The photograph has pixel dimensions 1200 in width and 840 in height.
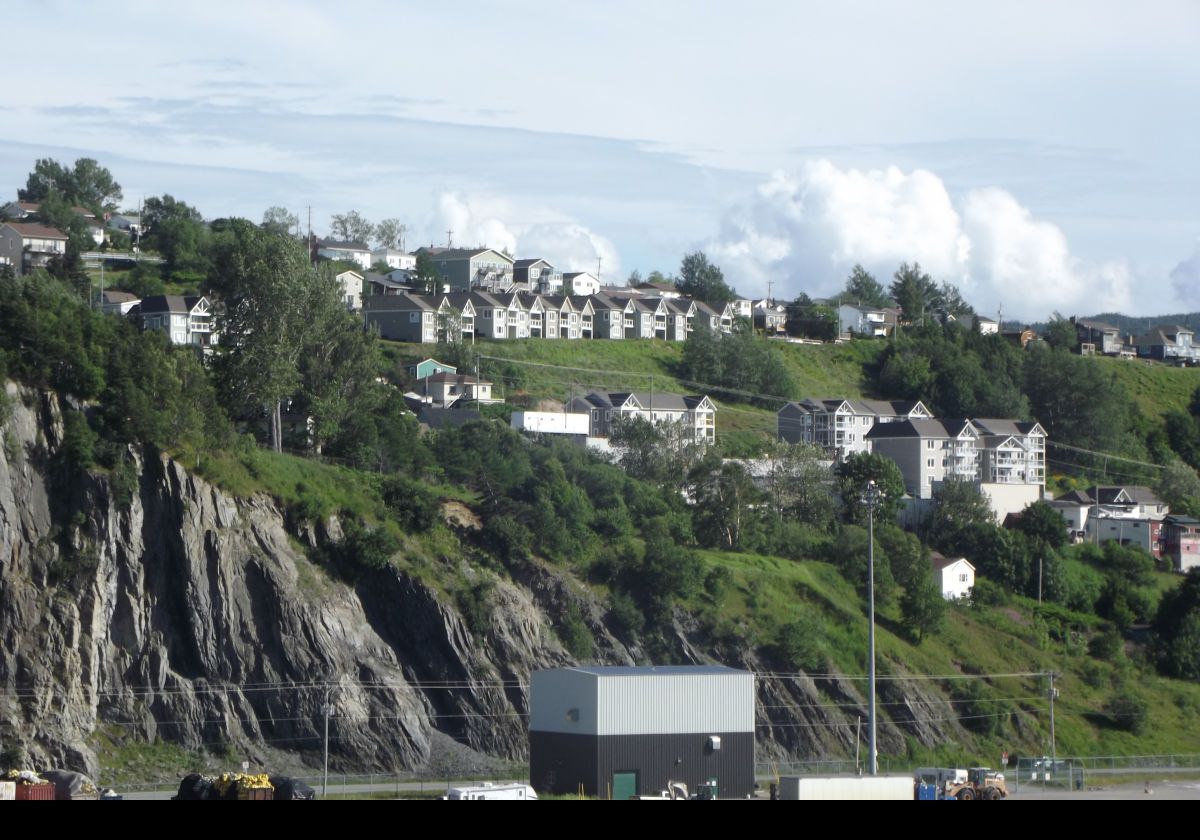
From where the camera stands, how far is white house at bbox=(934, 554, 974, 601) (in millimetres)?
66375

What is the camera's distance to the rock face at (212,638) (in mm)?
43906

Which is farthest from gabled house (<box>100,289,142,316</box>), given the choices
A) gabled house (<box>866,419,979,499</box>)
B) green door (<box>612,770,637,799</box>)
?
green door (<box>612,770,637,799</box>)

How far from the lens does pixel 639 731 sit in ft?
109

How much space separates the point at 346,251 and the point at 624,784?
93794mm

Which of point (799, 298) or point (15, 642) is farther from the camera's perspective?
point (799, 298)

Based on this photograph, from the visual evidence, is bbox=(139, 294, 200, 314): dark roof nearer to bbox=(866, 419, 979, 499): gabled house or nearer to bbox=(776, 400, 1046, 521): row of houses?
bbox=(776, 400, 1046, 521): row of houses

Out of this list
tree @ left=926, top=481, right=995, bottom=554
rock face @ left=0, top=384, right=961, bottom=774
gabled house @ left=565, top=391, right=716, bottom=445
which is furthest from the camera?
gabled house @ left=565, top=391, right=716, bottom=445

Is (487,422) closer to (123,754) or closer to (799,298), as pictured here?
(123,754)

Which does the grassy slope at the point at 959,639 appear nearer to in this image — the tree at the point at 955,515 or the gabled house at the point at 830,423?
the tree at the point at 955,515

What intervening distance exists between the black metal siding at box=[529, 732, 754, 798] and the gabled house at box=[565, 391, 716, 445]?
44635mm

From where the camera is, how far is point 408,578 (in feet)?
166
